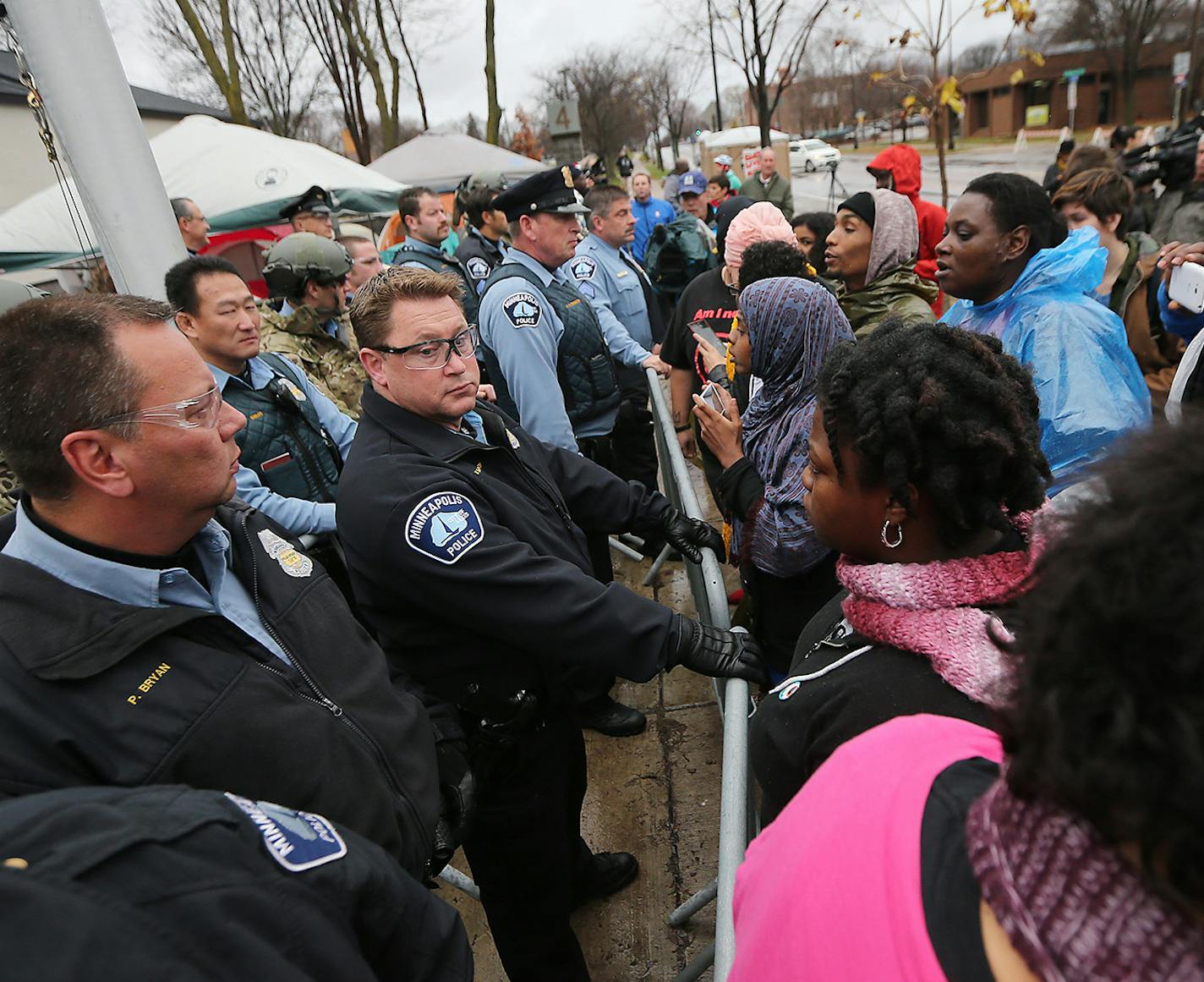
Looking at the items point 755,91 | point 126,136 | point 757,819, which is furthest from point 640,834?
point 755,91

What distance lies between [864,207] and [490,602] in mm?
3182

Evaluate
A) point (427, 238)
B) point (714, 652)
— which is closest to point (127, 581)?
point (714, 652)

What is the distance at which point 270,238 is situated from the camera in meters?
11.5

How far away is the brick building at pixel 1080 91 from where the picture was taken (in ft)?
124

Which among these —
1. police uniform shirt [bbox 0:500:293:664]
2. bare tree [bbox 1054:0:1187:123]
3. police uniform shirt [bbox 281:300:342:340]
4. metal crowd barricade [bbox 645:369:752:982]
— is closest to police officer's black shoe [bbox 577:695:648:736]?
metal crowd barricade [bbox 645:369:752:982]

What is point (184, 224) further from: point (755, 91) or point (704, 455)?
point (755, 91)

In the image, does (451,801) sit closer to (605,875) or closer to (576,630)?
(576,630)

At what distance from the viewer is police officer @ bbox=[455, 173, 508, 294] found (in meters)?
6.14

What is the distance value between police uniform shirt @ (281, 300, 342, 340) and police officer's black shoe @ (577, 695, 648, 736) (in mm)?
2671

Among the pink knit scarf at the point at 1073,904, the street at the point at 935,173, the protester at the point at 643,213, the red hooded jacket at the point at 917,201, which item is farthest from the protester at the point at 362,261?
the street at the point at 935,173

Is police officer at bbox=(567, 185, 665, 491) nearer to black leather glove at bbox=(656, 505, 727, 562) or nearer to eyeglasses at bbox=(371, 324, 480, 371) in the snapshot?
black leather glove at bbox=(656, 505, 727, 562)

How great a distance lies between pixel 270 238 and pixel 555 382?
989 cm

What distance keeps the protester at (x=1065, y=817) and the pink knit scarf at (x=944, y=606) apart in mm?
406

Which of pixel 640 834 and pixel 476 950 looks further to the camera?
pixel 640 834
